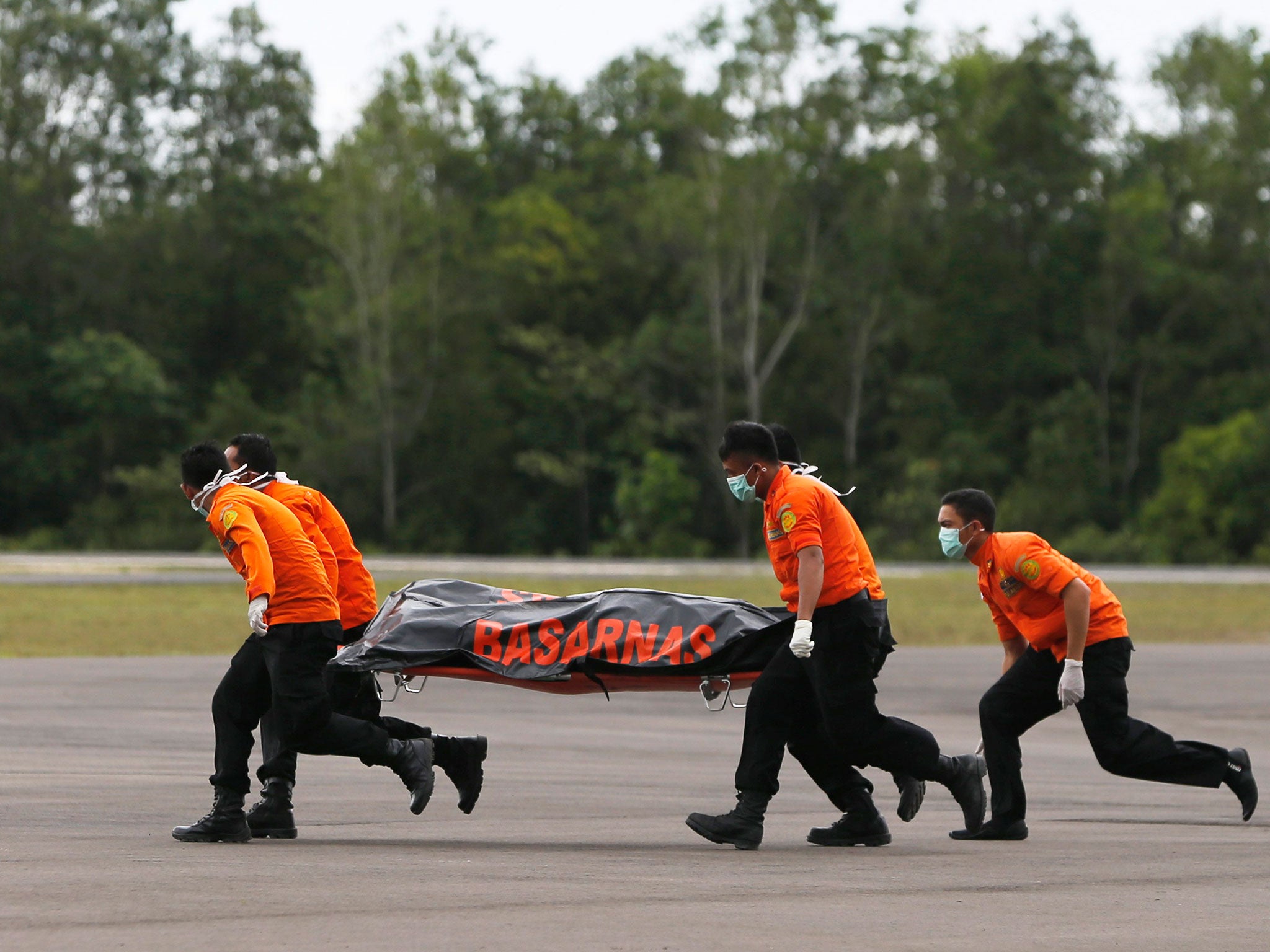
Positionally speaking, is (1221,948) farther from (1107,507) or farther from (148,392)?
(148,392)

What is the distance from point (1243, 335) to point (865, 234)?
1233 centimetres

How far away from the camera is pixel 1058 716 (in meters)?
15.4

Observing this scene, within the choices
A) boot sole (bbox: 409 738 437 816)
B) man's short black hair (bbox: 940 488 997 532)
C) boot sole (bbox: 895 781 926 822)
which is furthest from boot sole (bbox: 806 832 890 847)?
boot sole (bbox: 409 738 437 816)

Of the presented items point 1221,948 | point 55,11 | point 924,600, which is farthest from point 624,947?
point 55,11

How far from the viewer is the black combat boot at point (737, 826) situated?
8.09 m

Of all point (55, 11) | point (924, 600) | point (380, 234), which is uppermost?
point (55, 11)

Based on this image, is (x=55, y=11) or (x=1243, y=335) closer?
(x=1243, y=335)

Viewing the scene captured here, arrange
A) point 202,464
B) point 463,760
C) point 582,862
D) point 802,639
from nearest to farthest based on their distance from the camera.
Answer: point 582,862 → point 802,639 → point 202,464 → point 463,760

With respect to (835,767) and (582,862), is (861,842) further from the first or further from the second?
(582,862)

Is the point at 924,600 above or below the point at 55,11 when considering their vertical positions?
below

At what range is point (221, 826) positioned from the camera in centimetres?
802

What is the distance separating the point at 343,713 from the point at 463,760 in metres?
0.63

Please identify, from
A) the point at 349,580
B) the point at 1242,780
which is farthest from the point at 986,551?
the point at 349,580

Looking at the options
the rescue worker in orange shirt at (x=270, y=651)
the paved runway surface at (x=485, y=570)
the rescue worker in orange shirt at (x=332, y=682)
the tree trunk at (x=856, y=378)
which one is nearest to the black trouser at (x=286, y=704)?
the rescue worker in orange shirt at (x=270, y=651)
